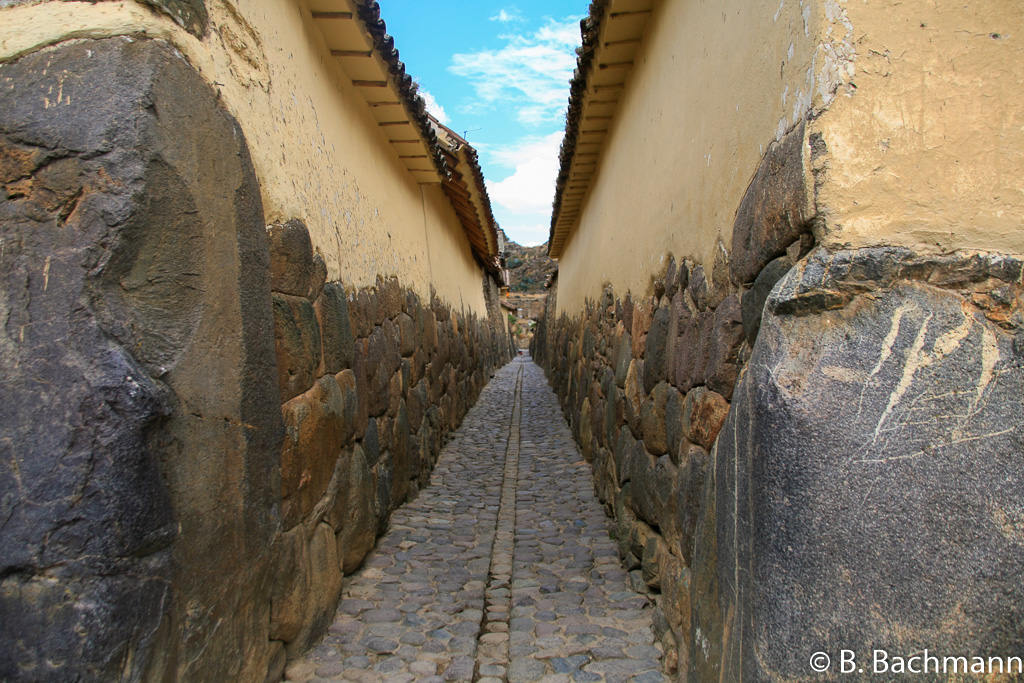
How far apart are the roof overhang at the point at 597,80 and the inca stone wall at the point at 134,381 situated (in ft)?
8.24

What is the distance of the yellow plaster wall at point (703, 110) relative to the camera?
173 centimetres

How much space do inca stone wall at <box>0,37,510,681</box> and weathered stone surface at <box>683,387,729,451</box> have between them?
1.58 m

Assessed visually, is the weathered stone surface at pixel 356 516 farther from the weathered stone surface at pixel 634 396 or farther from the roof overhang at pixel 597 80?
the roof overhang at pixel 597 80

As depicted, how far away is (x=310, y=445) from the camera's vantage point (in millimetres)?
2693

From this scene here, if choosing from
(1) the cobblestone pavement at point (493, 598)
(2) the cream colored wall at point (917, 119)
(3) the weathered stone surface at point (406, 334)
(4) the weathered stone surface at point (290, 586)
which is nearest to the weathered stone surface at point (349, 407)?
(4) the weathered stone surface at point (290, 586)

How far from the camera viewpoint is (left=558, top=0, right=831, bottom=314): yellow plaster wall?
5.67ft

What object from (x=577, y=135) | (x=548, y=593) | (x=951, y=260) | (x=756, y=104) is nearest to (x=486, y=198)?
(x=577, y=135)

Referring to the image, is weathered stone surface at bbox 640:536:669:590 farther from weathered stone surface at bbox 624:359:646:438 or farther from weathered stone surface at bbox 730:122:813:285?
weathered stone surface at bbox 730:122:813:285

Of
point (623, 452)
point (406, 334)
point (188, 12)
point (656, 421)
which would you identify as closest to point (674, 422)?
point (656, 421)

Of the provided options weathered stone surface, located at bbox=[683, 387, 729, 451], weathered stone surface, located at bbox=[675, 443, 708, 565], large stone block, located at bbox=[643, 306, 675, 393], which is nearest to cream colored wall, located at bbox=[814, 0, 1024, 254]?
weathered stone surface, located at bbox=[683, 387, 729, 451]

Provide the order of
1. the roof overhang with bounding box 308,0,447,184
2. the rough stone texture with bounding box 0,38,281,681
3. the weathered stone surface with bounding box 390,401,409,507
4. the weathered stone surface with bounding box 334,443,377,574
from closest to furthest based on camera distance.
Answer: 1. the rough stone texture with bounding box 0,38,281,681
2. the weathered stone surface with bounding box 334,443,377,574
3. the roof overhang with bounding box 308,0,447,184
4. the weathered stone surface with bounding box 390,401,409,507

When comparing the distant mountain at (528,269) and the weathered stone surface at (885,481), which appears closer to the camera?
the weathered stone surface at (885,481)

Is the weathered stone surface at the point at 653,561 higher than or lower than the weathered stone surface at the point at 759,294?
lower

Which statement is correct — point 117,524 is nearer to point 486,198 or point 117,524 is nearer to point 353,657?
point 353,657
